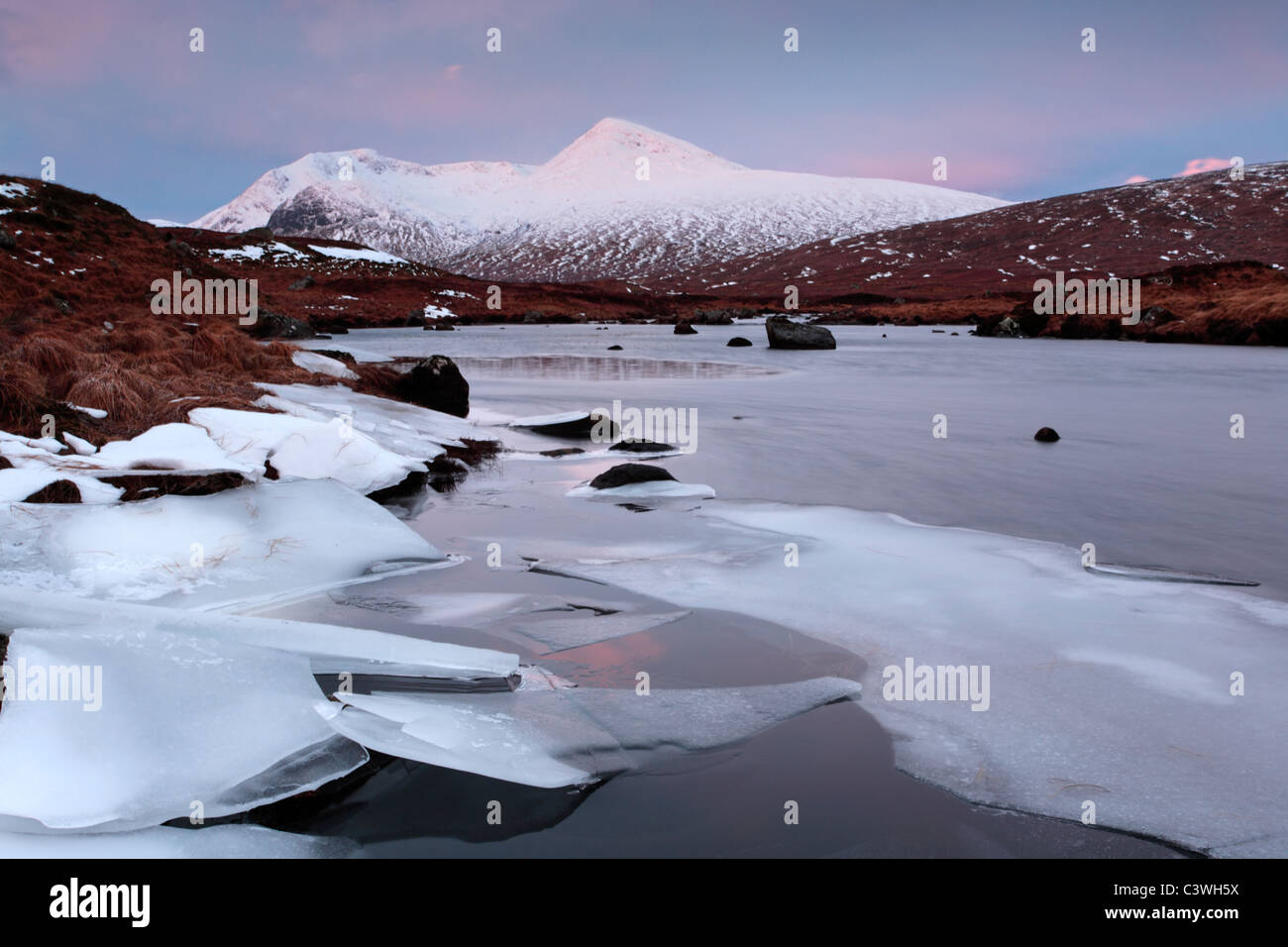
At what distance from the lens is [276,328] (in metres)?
26.5

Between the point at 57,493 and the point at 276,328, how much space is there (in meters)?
22.8

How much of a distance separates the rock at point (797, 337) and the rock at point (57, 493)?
90.1 feet

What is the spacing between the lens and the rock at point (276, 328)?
25281 millimetres

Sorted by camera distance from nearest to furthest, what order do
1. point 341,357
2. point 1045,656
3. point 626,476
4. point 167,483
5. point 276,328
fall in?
point 1045,656 < point 167,483 < point 626,476 < point 341,357 < point 276,328

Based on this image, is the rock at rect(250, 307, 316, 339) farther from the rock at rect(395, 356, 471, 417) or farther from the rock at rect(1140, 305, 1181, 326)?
the rock at rect(1140, 305, 1181, 326)

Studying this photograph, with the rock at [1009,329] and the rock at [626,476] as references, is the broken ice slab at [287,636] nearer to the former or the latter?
the rock at [626,476]

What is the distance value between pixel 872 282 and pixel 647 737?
106 m

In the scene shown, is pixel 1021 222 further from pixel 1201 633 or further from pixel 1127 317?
pixel 1201 633

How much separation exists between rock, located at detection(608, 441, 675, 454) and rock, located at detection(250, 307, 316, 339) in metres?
17.8

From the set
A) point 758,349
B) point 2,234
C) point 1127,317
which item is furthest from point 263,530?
point 1127,317

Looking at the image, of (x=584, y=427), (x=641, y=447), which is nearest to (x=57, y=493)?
(x=641, y=447)

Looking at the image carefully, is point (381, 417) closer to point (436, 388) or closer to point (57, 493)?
point (436, 388)

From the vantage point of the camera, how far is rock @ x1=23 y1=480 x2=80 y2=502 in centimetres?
532

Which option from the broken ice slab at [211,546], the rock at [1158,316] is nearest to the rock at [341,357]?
the broken ice slab at [211,546]
